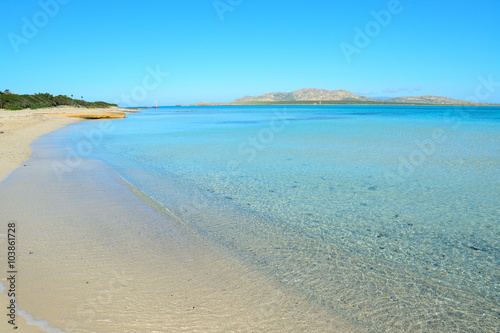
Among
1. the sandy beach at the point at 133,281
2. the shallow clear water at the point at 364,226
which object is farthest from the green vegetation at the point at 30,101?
the sandy beach at the point at 133,281

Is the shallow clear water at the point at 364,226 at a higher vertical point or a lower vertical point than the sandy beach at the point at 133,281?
lower

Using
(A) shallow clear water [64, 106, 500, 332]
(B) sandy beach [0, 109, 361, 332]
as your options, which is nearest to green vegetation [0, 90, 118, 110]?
(A) shallow clear water [64, 106, 500, 332]

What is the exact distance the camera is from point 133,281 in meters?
4.09

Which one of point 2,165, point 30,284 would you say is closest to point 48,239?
point 30,284

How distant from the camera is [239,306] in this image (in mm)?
3646

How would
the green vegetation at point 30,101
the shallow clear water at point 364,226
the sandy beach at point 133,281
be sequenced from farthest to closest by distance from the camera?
1. the green vegetation at point 30,101
2. the shallow clear water at point 364,226
3. the sandy beach at point 133,281

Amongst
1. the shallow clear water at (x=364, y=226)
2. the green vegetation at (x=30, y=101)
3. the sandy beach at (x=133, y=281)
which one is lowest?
the shallow clear water at (x=364, y=226)

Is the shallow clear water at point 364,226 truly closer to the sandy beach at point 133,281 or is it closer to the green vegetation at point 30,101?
the sandy beach at point 133,281

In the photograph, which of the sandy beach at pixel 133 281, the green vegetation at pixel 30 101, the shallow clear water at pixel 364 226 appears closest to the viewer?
the sandy beach at pixel 133 281

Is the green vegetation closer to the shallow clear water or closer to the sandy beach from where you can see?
the shallow clear water

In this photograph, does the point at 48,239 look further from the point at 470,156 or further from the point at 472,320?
the point at 470,156

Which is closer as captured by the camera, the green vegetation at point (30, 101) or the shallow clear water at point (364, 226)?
the shallow clear water at point (364, 226)

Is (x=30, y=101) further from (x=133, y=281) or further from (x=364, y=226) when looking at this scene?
(x=364, y=226)

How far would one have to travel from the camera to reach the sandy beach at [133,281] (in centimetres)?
331
